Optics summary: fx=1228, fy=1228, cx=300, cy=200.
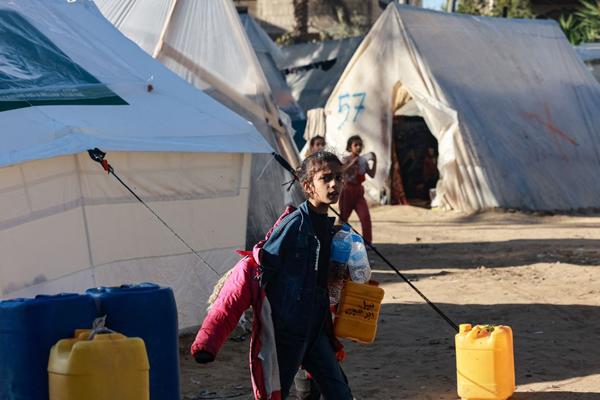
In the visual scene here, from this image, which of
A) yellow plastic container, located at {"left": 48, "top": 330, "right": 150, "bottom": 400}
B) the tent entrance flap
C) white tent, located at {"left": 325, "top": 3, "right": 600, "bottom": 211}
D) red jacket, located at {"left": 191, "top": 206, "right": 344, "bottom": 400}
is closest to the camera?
yellow plastic container, located at {"left": 48, "top": 330, "right": 150, "bottom": 400}

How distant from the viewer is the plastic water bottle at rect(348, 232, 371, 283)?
19.4 feet

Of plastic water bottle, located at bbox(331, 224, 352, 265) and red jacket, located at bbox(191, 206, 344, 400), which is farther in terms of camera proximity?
plastic water bottle, located at bbox(331, 224, 352, 265)

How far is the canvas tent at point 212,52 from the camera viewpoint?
41.5 feet

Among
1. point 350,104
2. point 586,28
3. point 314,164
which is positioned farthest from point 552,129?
point 314,164

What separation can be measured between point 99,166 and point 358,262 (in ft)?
9.67

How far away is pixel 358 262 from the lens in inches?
234

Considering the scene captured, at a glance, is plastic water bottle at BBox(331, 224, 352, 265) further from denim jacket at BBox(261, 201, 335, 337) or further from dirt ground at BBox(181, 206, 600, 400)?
dirt ground at BBox(181, 206, 600, 400)

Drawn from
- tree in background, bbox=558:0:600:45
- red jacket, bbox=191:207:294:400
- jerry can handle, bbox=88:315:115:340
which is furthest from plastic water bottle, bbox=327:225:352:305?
tree in background, bbox=558:0:600:45

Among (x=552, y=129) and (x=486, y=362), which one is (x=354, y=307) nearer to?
(x=486, y=362)

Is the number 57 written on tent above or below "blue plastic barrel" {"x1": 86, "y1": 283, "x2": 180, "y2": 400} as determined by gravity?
below

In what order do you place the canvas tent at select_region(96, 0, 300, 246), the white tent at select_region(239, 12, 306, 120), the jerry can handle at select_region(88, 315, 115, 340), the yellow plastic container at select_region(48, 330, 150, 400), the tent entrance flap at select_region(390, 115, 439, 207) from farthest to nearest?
the tent entrance flap at select_region(390, 115, 439, 207), the white tent at select_region(239, 12, 306, 120), the canvas tent at select_region(96, 0, 300, 246), the jerry can handle at select_region(88, 315, 115, 340), the yellow plastic container at select_region(48, 330, 150, 400)

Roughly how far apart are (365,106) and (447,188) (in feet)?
8.13

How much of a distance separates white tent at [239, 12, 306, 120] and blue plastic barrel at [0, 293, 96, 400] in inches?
599

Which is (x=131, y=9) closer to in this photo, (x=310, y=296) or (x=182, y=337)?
(x=182, y=337)
